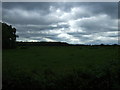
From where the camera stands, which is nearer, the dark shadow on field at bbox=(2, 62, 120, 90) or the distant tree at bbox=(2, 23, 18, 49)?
the dark shadow on field at bbox=(2, 62, 120, 90)

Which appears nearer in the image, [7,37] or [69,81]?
[69,81]

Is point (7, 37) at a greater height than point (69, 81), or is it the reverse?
point (7, 37)

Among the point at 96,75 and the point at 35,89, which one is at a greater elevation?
the point at 96,75

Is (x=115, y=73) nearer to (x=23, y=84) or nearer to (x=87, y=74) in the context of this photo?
(x=87, y=74)

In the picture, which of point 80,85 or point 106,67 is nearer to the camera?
point 80,85

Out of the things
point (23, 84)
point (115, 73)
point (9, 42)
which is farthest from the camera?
point (9, 42)

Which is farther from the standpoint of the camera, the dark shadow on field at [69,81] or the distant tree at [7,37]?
the distant tree at [7,37]

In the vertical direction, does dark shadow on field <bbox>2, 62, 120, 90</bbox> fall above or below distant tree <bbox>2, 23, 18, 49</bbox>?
below

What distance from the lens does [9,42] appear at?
3108 centimetres

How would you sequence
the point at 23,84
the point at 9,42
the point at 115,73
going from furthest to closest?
1. the point at 9,42
2. the point at 115,73
3. the point at 23,84

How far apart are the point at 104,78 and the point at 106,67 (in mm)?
527

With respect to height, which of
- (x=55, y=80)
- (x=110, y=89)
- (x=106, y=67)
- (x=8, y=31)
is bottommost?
(x=110, y=89)

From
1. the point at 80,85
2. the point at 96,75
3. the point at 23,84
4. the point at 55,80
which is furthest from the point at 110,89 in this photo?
the point at 23,84

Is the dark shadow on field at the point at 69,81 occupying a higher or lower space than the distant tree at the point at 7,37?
lower
